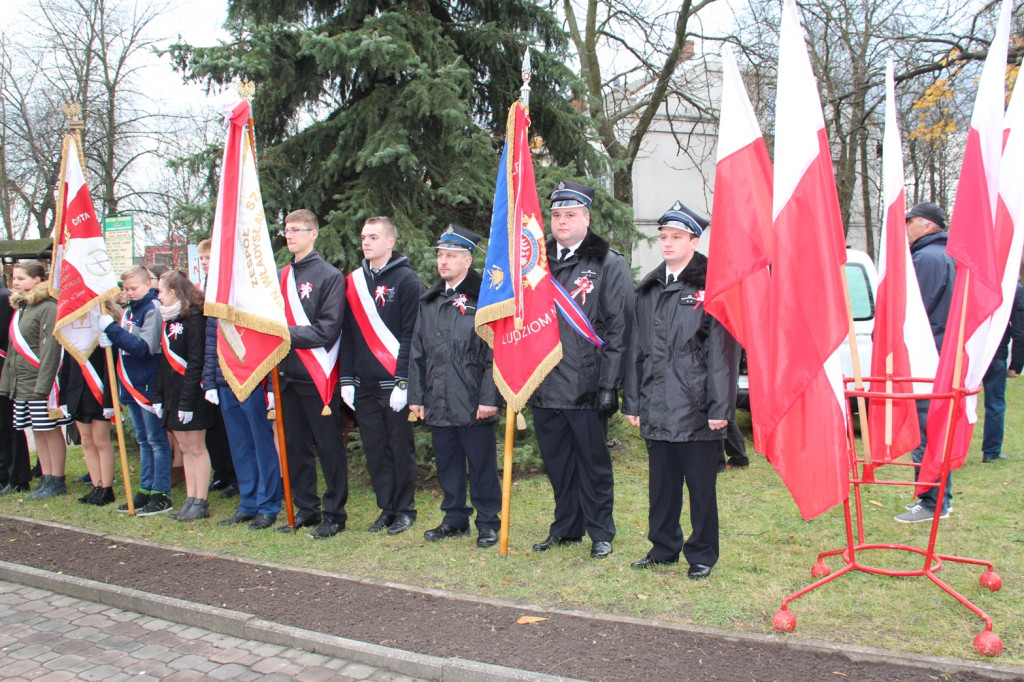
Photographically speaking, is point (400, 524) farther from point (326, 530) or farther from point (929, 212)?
point (929, 212)

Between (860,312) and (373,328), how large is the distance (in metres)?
5.92

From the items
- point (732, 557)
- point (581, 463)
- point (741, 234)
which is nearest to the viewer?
point (741, 234)

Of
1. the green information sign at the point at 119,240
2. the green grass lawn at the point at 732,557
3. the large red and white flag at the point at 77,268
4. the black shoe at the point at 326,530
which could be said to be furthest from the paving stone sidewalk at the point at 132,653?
the green information sign at the point at 119,240

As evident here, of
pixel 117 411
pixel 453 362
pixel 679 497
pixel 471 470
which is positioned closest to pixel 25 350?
pixel 117 411

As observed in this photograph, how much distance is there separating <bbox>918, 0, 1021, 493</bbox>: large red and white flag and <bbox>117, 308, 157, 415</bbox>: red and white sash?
5.92 metres

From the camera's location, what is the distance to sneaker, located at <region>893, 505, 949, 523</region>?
5.98 m

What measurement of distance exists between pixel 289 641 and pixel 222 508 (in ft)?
10.6

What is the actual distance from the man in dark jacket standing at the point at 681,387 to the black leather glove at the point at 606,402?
0.12 m

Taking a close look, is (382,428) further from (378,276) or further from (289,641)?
(289,641)

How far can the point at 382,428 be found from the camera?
6289 mm

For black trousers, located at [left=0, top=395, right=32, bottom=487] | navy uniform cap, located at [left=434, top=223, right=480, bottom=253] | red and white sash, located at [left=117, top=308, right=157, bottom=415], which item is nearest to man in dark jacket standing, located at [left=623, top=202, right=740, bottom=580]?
navy uniform cap, located at [left=434, top=223, right=480, bottom=253]

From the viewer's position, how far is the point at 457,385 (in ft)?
19.0

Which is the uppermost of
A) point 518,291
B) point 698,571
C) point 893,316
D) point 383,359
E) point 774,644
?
point 518,291

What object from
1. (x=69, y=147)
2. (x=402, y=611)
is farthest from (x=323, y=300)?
(x=69, y=147)
